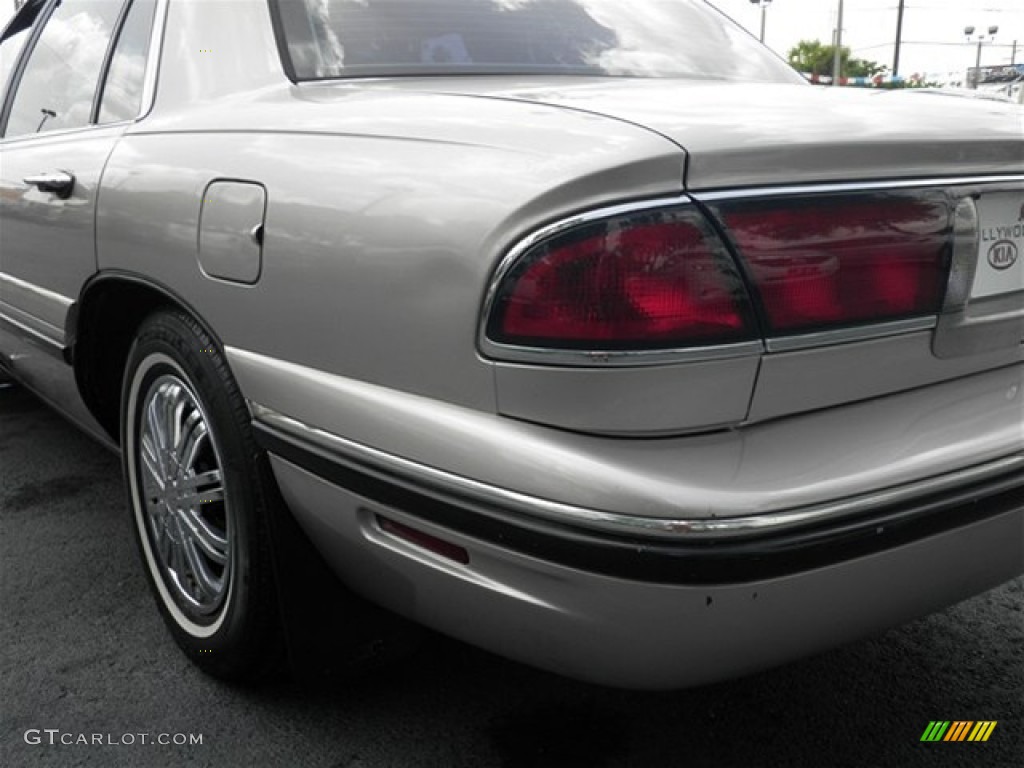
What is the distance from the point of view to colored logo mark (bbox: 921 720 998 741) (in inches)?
77.0

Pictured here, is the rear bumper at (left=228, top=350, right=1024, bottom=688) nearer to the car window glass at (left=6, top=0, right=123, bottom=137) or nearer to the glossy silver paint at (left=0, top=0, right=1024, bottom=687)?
the glossy silver paint at (left=0, top=0, right=1024, bottom=687)

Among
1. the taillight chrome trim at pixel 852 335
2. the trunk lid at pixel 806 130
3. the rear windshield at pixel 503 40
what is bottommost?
the taillight chrome trim at pixel 852 335

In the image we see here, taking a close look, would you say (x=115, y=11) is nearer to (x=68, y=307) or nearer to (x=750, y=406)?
(x=68, y=307)

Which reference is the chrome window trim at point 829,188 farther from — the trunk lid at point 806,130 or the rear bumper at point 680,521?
the rear bumper at point 680,521

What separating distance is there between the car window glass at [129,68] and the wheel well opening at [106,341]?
44 centimetres

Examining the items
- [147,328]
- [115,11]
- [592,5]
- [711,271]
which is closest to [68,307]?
[147,328]

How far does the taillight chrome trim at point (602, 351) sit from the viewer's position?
130cm

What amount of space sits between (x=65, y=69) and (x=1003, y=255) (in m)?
2.71

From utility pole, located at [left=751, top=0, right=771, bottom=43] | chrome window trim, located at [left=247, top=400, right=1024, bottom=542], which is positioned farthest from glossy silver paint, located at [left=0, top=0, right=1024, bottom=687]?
utility pole, located at [left=751, top=0, right=771, bottom=43]

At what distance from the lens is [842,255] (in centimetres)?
139

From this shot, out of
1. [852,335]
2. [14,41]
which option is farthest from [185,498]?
[14,41]

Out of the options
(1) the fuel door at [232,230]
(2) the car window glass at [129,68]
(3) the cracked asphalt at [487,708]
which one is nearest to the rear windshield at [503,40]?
(1) the fuel door at [232,230]

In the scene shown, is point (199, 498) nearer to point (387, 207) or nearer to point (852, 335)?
point (387, 207)

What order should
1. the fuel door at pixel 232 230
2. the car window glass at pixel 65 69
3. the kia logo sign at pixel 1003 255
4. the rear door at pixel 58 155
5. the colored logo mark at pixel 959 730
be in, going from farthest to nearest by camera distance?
the car window glass at pixel 65 69 < the rear door at pixel 58 155 < the colored logo mark at pixel 959 730 < the fuel door at pixel 232 230 < the kia logo sign at pixel 1003 255
